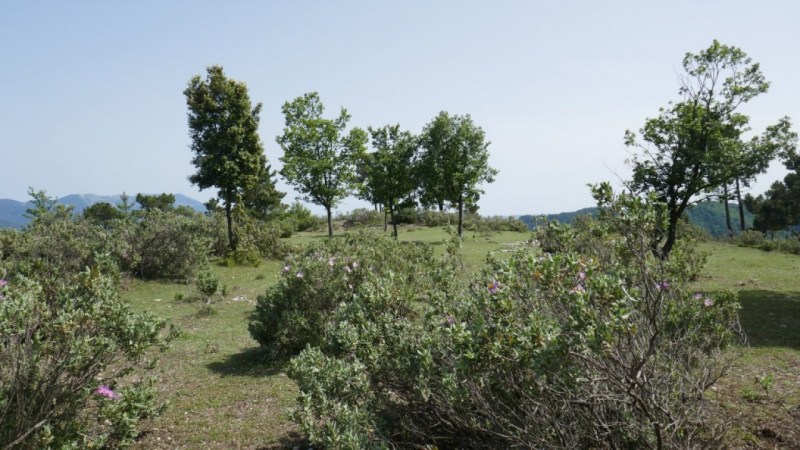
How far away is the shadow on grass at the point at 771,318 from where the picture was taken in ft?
34.9

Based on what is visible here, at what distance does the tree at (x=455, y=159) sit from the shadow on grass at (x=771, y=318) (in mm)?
20888

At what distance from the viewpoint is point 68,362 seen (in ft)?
15.8

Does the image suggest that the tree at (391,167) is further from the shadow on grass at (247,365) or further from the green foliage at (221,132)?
the shadow on grass at (247,365)

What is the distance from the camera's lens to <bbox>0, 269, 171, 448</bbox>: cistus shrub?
15.4 ft

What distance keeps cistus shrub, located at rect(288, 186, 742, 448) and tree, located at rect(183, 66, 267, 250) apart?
21.1 meters

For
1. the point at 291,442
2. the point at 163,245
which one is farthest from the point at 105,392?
the point at 163,245

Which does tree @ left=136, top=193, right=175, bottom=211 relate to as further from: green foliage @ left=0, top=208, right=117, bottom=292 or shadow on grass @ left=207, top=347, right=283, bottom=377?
shadow on grass @ left=207, top=347, right=283, bottom=377

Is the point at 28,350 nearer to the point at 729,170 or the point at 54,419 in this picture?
the point at 54,419

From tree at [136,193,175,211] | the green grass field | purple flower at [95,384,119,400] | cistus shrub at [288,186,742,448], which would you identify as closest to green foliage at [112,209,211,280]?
the green grass field

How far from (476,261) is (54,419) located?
18.3m

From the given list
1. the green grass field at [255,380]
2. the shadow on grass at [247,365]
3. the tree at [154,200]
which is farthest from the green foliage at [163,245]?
the tree at [154,200]

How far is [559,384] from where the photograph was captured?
3.89 meters

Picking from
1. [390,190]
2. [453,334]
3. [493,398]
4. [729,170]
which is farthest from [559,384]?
[390,190]

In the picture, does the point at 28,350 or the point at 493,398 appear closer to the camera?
the point at 493,398
